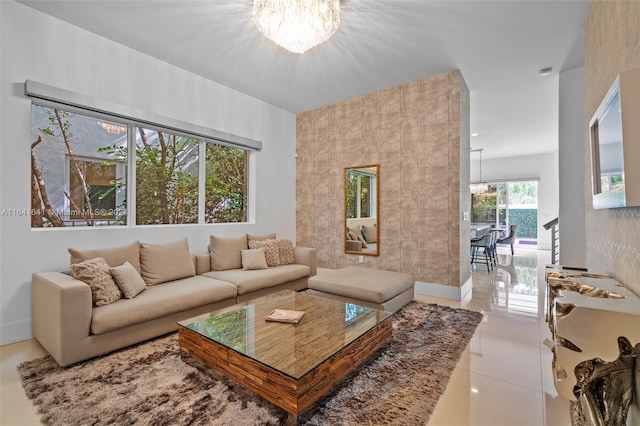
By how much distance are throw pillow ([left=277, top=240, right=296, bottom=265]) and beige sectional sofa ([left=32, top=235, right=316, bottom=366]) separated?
250 mm

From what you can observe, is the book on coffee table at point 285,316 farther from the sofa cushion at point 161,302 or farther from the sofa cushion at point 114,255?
the sofa cushion at point 114,255

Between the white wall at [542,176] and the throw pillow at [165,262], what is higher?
the white wall at [542,176]

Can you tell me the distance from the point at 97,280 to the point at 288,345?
182 centimetres

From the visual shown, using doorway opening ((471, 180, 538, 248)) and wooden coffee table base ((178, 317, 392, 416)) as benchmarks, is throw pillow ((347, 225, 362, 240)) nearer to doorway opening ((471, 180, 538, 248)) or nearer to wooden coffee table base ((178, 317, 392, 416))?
wooden coffee table base ((178, 317, 392, 416))

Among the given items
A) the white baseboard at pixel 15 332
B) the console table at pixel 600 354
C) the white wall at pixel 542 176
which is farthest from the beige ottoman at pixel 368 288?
the white wall at pixel 542 176

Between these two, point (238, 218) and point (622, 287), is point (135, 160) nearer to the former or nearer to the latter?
point (238, 218)

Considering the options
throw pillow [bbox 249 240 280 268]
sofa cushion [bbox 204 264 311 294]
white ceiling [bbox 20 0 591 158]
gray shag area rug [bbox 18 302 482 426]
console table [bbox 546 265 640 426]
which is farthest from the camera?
throw pillow [bbox 249 240 280 268]

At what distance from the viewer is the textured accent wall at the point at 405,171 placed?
13.2 feet

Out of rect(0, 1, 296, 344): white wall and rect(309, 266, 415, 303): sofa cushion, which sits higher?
rect(0, 1, 296, 344): white wall

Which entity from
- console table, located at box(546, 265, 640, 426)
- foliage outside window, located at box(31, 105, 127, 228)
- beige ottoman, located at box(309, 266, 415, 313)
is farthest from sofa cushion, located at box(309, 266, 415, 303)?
foliage outside window, located at box(31, 105, 127, 228)

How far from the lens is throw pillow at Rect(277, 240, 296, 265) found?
13.8 ft

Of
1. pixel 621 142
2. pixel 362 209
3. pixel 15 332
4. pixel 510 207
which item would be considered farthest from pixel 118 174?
pixel 510 207

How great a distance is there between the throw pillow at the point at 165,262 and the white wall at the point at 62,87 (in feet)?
1.45

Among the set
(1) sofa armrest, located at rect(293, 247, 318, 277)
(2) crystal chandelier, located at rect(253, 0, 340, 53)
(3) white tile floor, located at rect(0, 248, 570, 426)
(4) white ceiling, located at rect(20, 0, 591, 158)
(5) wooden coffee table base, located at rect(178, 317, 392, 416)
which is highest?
(4) white ceiling, located at rect(20, 0, 591, 158)
